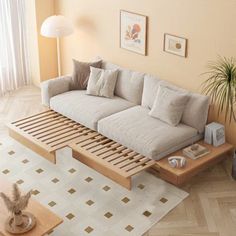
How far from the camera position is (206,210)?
4.89 metres

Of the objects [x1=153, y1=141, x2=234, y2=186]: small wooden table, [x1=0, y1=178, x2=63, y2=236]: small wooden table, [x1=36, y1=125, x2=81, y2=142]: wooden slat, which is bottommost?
[x1=153, y1=141, x2=234, y2=186]: small wooden table

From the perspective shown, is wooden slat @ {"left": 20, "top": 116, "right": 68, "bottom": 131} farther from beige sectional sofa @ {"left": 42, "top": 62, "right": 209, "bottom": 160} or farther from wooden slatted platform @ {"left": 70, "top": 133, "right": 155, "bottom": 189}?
wooden slatted platform @ {"left": 70, "top": 133, "right": 155, "bottom": 189}

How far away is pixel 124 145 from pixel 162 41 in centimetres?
142

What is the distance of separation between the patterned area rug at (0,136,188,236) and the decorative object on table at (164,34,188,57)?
1528 mm

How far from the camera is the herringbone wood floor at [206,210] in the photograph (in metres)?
4.62

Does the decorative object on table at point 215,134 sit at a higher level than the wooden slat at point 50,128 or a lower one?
higher

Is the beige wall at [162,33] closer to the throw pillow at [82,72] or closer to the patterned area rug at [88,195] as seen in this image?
the throw pillow at [82,72]

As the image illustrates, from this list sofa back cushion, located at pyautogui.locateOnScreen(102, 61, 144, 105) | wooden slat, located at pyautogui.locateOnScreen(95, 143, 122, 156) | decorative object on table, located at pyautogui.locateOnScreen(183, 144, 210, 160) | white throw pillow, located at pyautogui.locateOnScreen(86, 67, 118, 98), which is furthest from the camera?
white throw pillow, located at pyautogui.locateOnScreen(86, 67, 118, 98)

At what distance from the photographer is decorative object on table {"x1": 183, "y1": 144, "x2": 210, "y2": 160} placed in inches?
212

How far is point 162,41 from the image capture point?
6.03m

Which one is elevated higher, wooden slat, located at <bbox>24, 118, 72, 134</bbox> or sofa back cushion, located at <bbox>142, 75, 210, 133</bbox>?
sofa back cushion, located at <bbox>142, 75, 210, 133</bbox>

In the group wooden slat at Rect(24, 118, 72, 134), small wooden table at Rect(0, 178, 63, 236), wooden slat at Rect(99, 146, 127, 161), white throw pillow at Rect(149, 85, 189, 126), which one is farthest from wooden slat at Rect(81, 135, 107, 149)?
small wooden table at Rect(0, 178, 63, 236)

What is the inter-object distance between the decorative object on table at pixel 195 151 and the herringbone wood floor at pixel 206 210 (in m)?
0.23

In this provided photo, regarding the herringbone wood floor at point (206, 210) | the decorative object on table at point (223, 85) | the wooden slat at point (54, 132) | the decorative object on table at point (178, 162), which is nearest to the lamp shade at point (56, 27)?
the wooden slat at point (54, 132)
